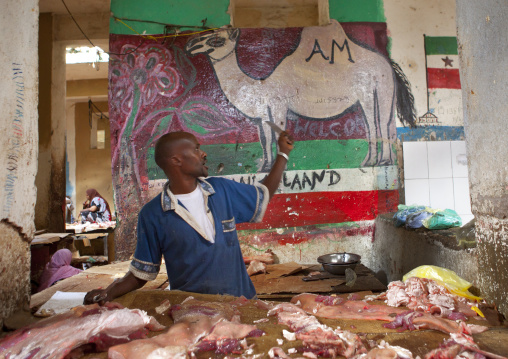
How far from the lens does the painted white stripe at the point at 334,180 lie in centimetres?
492

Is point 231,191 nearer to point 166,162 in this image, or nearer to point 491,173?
point 166,162

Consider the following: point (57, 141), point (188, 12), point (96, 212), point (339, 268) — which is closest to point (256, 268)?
point (339, 268)

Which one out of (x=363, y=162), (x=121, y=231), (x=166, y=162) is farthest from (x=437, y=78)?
(x=121, y=231)

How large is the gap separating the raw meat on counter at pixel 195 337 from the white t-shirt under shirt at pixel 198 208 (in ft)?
2.11

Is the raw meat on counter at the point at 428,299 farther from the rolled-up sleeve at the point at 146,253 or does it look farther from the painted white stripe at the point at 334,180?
the painted white stripe at the point at 334,180

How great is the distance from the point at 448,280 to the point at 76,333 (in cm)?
203

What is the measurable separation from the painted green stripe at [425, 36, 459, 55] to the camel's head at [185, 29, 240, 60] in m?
2.42

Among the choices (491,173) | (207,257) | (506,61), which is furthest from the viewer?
(207,257)

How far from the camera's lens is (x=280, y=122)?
4938 millimetres

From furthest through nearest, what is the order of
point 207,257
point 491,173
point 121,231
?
point 121,231 < point 207,257 < point 491,173

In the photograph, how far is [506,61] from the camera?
Result: 1.84 meters

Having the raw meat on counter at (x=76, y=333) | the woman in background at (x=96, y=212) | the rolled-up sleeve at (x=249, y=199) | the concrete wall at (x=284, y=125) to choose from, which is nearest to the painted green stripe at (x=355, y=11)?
the concrete wall at (x=284, y=125)

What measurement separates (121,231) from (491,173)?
413 centimetres

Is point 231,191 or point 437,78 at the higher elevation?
point 437,78
